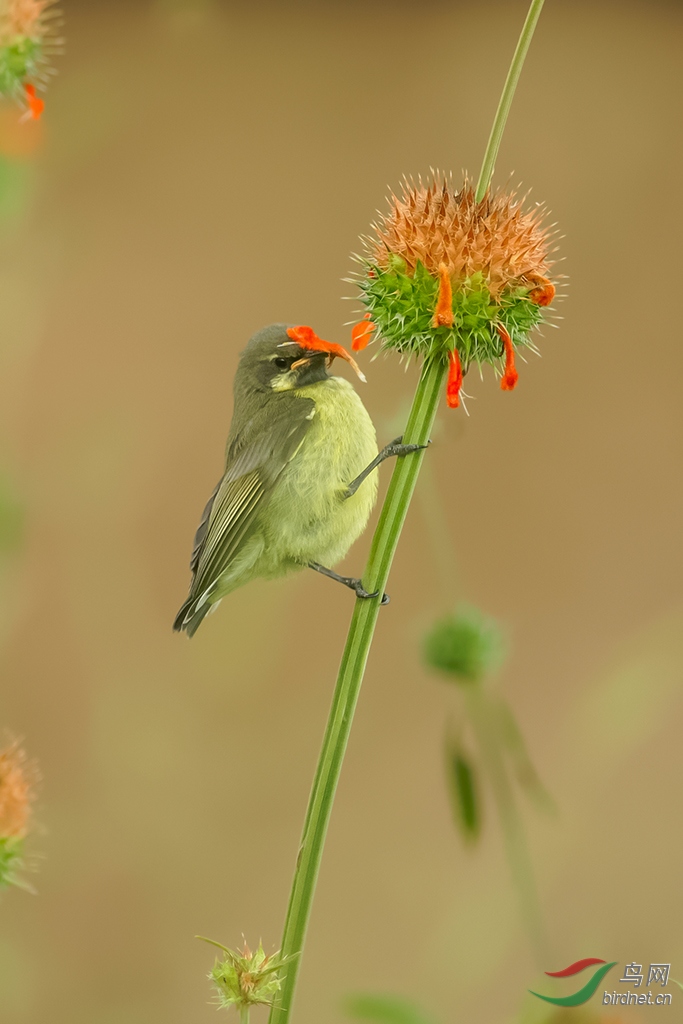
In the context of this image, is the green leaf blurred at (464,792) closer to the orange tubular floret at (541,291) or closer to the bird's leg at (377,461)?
the bird's leg at (377,461)

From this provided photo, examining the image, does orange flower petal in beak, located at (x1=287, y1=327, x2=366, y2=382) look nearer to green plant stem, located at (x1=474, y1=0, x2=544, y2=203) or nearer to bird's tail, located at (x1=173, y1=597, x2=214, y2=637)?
green plant stem, located at (x1=474, y1=0, x2=544, y2=203)

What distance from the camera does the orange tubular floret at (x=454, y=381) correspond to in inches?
20.1

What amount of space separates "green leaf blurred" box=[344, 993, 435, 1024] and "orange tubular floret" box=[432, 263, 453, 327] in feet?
1.58

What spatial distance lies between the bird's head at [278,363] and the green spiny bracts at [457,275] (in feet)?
0.97

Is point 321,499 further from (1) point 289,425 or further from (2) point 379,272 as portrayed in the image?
(2) point 379,272

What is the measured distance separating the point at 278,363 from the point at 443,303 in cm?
42

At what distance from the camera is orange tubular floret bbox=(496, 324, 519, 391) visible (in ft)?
1.69

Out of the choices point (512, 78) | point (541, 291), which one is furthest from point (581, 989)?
point (512, 78)

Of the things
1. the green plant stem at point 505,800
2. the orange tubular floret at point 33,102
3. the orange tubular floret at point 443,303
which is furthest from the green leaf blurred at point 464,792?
the orange tubular floret at point 33,102

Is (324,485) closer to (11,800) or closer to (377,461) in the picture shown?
(377,461)

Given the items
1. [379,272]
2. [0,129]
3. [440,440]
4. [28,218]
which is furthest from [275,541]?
[28,218]

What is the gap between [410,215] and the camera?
0.54 meters

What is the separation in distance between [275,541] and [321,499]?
2.5 inches

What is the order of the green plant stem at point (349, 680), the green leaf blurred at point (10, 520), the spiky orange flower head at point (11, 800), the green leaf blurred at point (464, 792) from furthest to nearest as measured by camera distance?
1. the green leaf blurred at point (10, 520)
2. the green leaf blurred at point (464, 792)
3. the spiky orange flower head at point (11, 800)
4. the green plant stem at point (349, 680)
